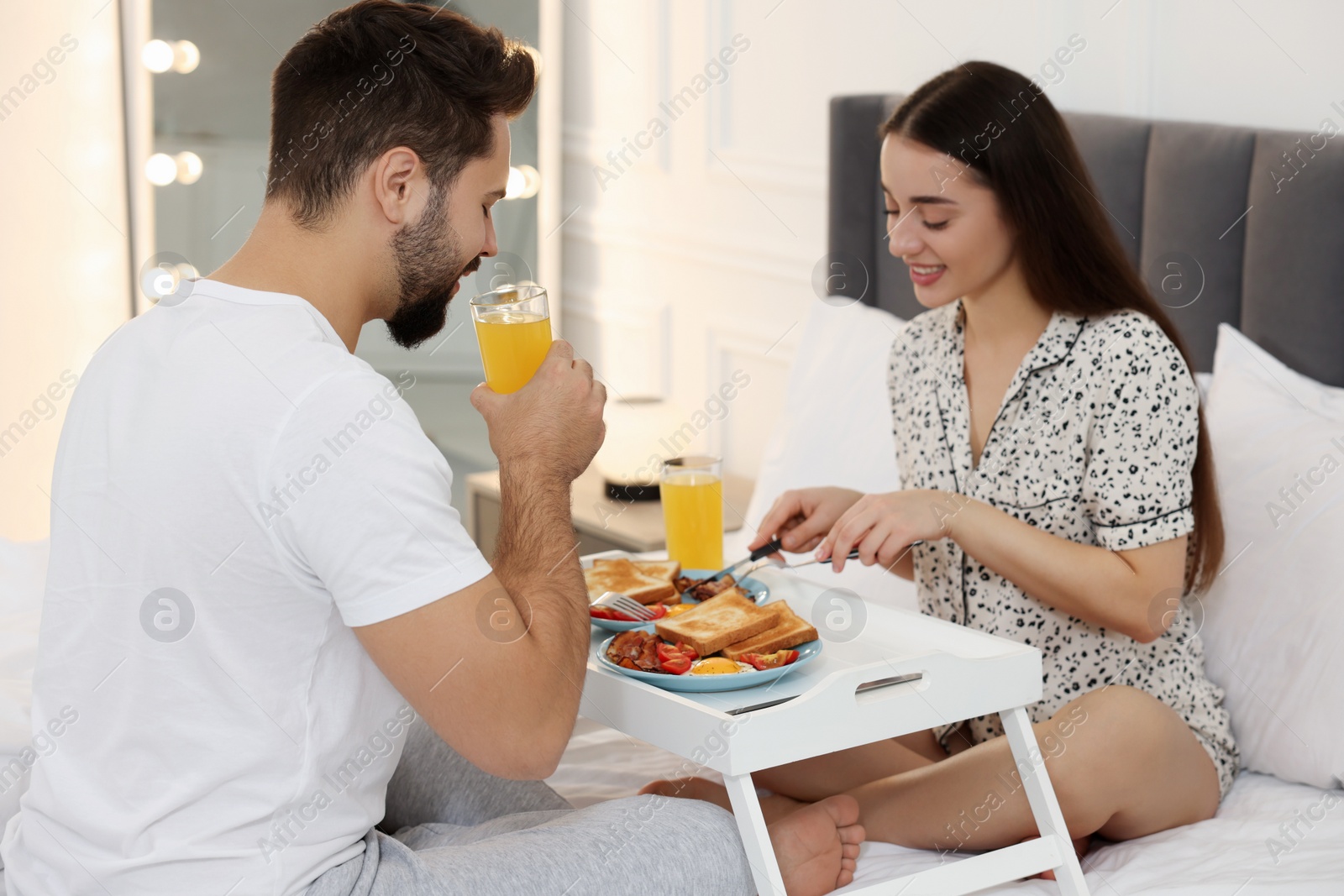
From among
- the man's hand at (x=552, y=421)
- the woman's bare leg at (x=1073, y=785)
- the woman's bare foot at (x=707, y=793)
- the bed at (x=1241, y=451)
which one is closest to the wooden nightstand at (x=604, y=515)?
the bed at (x=1241, y=451)

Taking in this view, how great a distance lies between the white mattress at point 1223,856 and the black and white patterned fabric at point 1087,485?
0.08 metres

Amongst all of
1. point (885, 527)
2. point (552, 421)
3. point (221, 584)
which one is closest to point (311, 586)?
point (221, 584)

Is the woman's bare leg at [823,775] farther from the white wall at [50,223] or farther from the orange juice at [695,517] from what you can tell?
the white wall at [50,223]

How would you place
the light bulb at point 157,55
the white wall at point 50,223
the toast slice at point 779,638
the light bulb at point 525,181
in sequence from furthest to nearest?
the light bulb at point 525,181, the light bulb at point 157,55, the white wall at point 50,223, the toast slice at point 779,638

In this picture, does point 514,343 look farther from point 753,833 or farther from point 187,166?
point 187,166

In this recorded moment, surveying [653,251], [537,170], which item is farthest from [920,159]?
[537,170]

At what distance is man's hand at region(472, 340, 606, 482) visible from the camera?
1.21 meters

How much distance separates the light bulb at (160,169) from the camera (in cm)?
304

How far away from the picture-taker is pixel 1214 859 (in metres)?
1.36

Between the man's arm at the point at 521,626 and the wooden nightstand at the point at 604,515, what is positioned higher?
the man's arm at the point at 521,626

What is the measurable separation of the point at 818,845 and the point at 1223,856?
0.44 metres

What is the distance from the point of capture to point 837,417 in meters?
2.24

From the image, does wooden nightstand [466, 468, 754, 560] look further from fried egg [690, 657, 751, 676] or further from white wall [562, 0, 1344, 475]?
fried egg [690, 657, 751, 676]

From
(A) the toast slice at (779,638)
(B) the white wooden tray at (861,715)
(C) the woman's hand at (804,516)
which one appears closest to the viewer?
(B) the white wooden tray at (861,715)
